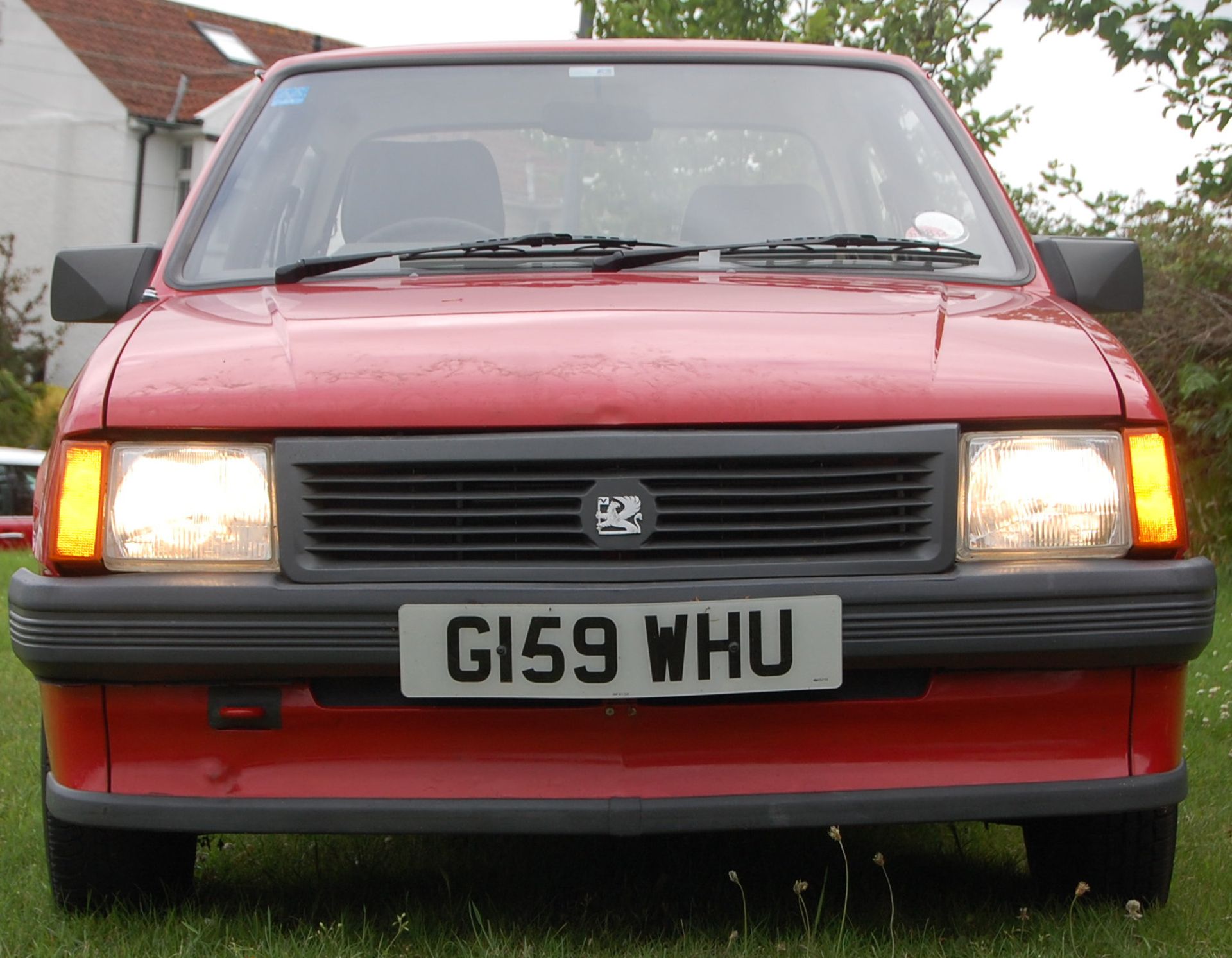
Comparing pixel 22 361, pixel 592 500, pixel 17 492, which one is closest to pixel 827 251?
pixel 592 500

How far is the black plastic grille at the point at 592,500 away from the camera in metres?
2.51

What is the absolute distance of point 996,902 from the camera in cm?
315

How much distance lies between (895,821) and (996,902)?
0.69 meters

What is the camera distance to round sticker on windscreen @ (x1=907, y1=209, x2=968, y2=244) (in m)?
3.58

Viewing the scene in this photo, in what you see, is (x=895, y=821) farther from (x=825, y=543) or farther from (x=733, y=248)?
(x=733, y=248)

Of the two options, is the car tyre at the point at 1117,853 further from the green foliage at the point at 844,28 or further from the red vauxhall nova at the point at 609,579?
the green foliage at the point at 844,28

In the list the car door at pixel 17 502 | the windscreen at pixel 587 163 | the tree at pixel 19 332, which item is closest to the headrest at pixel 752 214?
the windscreen at pixel 587 163

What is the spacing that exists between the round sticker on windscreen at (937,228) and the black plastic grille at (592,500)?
1.14m

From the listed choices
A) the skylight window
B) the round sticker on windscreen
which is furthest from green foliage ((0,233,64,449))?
the round sticker on windscreen

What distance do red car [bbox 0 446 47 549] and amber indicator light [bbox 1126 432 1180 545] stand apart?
21611 mm

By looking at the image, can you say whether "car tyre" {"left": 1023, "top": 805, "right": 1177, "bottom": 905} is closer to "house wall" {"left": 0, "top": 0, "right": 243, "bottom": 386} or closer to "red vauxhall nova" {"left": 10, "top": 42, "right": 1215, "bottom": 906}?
"red vauxhall nova" {"left": 10, "top": 42, "right": 1215, "bottom": 906}

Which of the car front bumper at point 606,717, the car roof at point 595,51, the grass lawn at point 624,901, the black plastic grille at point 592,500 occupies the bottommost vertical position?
the grass lawn at point 624,901

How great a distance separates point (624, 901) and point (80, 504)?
4.05 ft

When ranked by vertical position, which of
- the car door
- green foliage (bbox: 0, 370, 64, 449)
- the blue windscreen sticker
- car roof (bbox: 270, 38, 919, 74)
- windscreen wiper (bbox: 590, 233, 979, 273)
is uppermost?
car roof (bbox: 270, 38, 919, 74)
